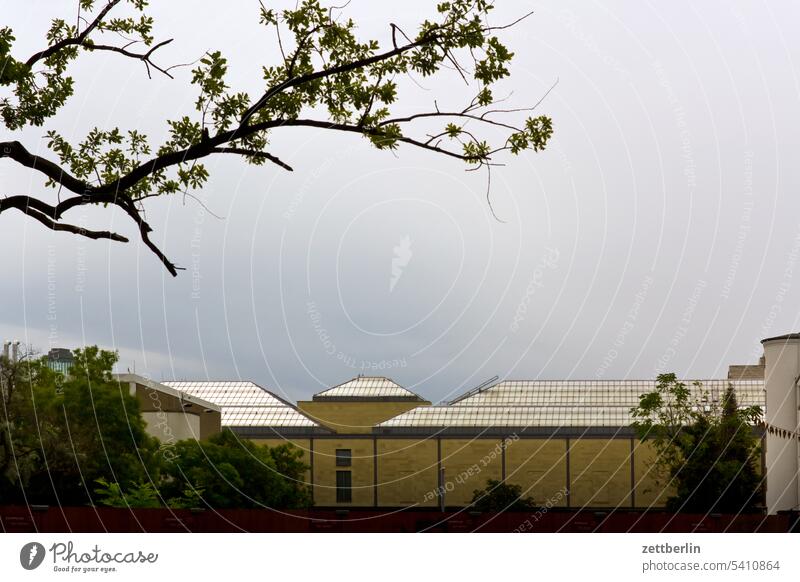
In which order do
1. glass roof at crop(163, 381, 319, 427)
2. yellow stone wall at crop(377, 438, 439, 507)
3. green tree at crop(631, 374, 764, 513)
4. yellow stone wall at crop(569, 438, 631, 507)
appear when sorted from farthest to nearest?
glass roof at crop(163, 381, 319, 427) < yellow stone wall at crop(377, 438, 439, 507) < yellow stone wall at crop(569, 438, 631, 507) < green tree at crop(631, 374, 764, 513)

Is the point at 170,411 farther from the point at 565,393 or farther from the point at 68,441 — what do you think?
the point at 565,393

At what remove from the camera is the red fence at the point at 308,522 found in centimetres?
2639

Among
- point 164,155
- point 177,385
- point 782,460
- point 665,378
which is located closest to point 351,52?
point 164,155

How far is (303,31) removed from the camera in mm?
15391

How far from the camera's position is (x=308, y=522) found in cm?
3009

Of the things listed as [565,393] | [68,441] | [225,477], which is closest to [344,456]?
[565,393]

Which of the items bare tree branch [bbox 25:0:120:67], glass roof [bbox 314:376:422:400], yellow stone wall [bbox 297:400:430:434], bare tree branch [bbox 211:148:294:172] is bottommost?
bare tree branch [bbox 211:148:294:172]

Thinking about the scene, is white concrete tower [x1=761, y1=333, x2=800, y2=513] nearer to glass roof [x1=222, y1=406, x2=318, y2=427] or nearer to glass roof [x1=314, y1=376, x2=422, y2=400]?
glass roof [x1=222, y1=406, x2=318, y2=427]

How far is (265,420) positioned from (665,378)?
35.7 m

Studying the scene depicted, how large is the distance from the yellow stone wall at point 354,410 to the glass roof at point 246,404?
4.15 meters

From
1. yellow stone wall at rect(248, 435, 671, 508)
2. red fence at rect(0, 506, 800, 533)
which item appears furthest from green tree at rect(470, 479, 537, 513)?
red fence at rect(0, 506, 800, 533)

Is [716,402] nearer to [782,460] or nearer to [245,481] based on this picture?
[782,460]

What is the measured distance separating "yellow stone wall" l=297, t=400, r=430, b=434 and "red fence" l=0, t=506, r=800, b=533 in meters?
58.3

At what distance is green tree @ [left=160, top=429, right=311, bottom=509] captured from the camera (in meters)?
45.3
